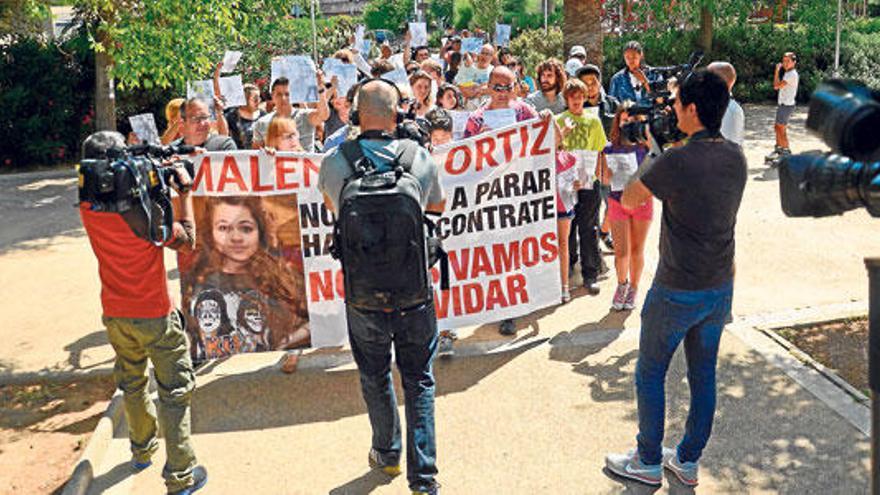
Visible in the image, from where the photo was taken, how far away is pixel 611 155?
24.7ft

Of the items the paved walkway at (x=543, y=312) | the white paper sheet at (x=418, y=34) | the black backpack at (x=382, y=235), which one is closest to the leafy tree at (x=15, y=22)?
the paved walkway at (x=543, y=312)

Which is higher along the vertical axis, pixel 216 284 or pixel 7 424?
pixel 216 284

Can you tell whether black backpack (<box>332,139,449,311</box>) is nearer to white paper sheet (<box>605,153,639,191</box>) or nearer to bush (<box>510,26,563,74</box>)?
white paper sheet (<box>605,153,639,191</box>)

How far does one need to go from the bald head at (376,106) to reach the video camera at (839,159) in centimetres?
214

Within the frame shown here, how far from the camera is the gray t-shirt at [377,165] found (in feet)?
14.1

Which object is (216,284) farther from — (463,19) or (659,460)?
(463,19)

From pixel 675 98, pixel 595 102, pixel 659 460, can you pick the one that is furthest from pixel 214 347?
pixel 595 102

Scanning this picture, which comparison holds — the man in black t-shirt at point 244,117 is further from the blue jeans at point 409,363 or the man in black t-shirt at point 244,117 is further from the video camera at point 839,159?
the video camera at point 839,159

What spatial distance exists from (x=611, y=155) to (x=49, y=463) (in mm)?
4924

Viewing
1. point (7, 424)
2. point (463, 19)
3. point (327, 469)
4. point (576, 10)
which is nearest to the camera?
point (327, 469)

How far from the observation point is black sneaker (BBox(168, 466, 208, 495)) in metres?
4.70

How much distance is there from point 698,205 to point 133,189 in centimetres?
274

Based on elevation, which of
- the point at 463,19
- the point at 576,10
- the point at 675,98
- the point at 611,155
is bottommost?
the point at 611,155

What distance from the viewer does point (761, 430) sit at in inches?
200
